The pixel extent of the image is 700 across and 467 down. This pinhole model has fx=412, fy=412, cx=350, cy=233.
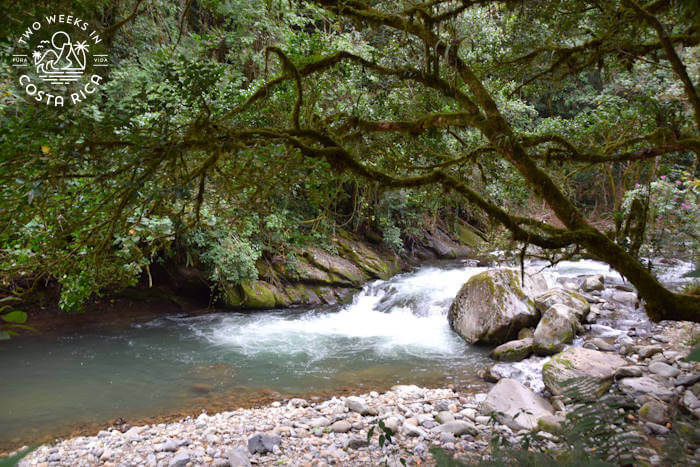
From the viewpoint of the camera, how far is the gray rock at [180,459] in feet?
12.5

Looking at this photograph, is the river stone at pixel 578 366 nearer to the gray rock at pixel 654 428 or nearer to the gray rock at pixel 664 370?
the gray rock at pixel 664 370

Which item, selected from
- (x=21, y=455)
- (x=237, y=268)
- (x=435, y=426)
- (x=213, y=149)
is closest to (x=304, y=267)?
(x=237, y=268)

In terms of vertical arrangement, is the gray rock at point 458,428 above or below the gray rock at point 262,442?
above

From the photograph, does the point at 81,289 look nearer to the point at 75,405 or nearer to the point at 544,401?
the point at 75,405

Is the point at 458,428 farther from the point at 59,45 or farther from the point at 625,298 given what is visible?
the point at 625,298

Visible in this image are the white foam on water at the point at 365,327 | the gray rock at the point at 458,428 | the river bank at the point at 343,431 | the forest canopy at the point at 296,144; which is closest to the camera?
the forest canopy at the point at 296,144

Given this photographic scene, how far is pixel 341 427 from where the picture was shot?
14.6 ft

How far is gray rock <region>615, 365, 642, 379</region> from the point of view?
5.02 meters

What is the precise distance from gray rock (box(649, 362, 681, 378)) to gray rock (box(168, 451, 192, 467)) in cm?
545

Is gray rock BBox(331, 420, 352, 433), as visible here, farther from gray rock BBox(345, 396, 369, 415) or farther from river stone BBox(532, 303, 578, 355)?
river stone BBox(532, 303, 578, 355)

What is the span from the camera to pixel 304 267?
10.3 meters

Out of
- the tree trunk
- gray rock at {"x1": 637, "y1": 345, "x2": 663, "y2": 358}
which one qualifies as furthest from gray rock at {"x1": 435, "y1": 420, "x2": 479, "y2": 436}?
gray rock at {"x1": 637, "y1": 345, "x2": 663, "y2": 358}

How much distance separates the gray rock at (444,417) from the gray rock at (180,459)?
8.55 feet

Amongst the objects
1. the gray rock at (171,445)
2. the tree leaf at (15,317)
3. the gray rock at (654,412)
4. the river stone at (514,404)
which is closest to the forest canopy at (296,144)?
the tree leaf at (15,317)
